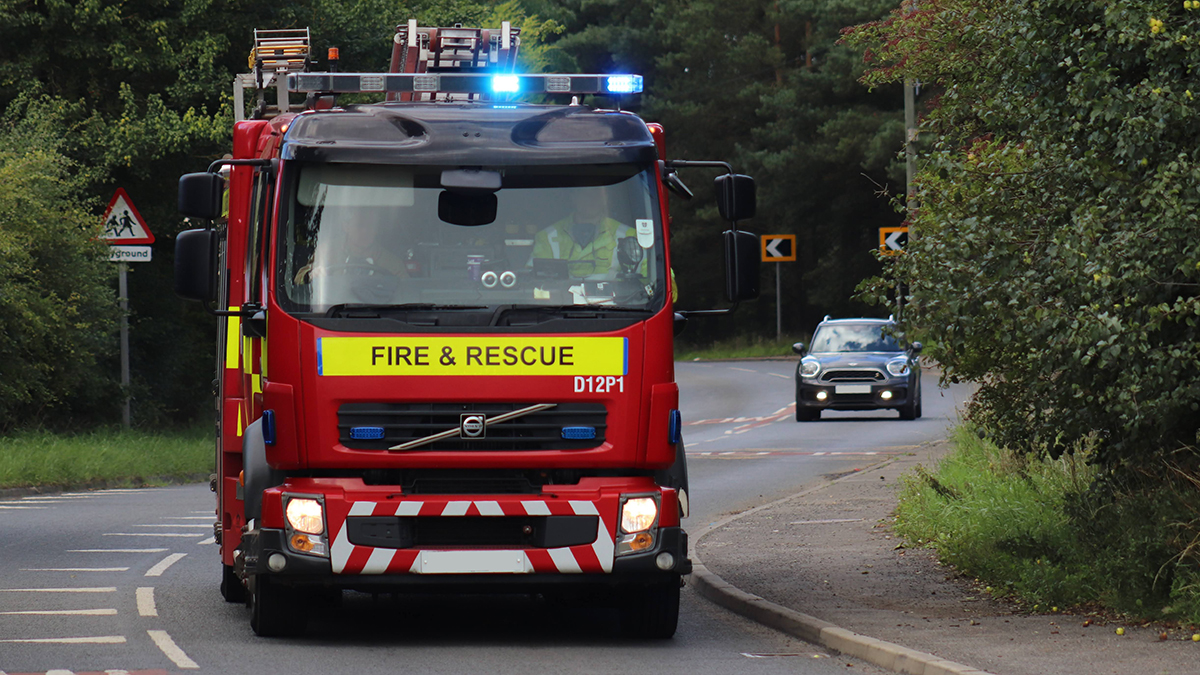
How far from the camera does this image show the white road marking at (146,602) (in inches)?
445

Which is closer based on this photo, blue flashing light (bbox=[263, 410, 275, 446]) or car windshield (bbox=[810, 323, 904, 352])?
blue flashing light (bbox=[263, 410, 275, 446])

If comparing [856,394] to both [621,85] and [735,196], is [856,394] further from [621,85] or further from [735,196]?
[735,196]

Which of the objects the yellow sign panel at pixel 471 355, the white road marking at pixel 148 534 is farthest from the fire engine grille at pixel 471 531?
the white road marking at pixel 148 534

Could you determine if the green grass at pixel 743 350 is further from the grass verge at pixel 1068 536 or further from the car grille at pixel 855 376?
the grass verge at pixel 1068 536

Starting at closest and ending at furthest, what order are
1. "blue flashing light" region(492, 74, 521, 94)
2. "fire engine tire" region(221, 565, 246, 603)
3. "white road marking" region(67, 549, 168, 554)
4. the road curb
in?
the road curb < "blue flashing light" region(492, 74, 521, 94) < "fire engine tire" region(221, 565, 246, 603) < "white road marking" region(67, 549, 168, 554)

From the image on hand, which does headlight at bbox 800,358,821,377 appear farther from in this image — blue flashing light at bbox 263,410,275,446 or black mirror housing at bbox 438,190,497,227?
blue flashing light at bbox 263,410,275,446

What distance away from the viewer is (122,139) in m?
27.8

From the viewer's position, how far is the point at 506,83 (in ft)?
35.7

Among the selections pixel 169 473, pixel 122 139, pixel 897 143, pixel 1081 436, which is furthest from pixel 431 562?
pixel 897 143

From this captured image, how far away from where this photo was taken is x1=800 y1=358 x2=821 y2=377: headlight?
3020 cm

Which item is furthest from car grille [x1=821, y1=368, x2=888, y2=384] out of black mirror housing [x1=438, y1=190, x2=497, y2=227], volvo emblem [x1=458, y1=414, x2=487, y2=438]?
volvo emblem [x1=458, y1=414, x2=487, y2=438]

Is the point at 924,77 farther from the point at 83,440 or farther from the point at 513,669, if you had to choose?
the point at 83,440

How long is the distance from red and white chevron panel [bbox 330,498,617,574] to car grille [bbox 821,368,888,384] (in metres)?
21.1

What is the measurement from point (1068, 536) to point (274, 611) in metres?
4.85
